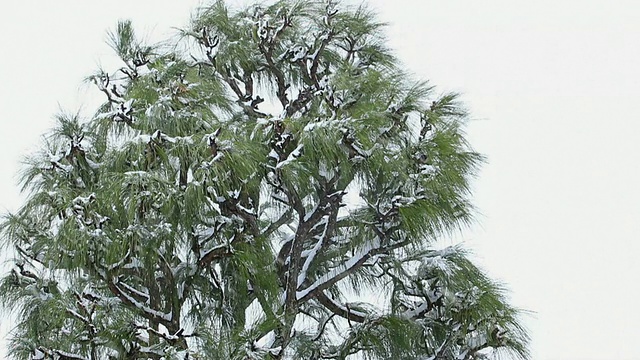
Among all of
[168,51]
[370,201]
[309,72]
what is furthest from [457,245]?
[168,51]

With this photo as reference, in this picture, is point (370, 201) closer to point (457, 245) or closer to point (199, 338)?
point (457, 245)

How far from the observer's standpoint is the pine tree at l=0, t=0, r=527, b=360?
8.79 ft

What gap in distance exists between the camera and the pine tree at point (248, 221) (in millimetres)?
2678

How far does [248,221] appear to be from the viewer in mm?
2838

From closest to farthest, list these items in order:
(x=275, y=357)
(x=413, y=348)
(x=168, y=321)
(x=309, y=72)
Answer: (x=275, y=357), (x=168, y=321), (x=413, y=348), (x=309, y=72)

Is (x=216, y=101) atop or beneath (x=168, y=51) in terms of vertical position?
beneath

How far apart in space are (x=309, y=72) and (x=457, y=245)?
744 millimetres

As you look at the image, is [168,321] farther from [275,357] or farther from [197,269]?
[275,357]

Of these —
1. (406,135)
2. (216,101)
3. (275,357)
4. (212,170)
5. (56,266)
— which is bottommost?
(275,357)

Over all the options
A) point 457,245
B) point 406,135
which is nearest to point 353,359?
point 457,245

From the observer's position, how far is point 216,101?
318 cm

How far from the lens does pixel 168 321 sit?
284cm

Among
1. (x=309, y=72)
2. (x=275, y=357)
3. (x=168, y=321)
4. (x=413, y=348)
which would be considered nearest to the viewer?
(x=275, y=357)

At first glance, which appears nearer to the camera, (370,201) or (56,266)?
(56,266)
